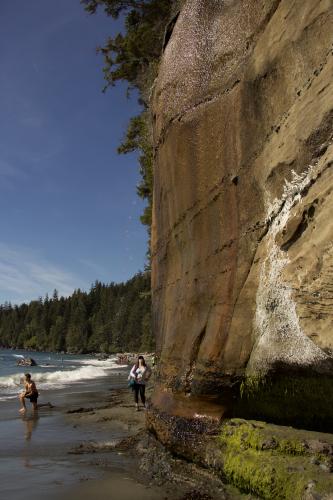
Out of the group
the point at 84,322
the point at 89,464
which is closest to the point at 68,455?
the point at 89,464

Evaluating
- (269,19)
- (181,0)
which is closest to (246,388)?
(269,19)

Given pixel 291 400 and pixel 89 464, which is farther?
pixel 89 464

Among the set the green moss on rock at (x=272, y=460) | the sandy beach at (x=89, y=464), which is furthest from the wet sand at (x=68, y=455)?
the green moss on rock at (x=272, y=460)

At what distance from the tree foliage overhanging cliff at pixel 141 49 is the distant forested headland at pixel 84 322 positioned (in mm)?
93098

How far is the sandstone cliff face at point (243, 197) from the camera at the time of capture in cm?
456

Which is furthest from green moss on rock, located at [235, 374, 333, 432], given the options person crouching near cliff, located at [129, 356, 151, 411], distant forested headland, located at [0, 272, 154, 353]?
distant forested headland, located at [0, 272, 154, 353]

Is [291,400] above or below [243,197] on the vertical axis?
below

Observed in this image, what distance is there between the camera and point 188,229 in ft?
24.1

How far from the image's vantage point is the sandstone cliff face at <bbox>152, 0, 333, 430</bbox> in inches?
179

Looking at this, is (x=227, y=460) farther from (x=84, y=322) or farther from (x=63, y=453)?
(x=84, y=322)

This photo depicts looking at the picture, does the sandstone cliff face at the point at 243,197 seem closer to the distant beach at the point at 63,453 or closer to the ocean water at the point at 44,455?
the distant beach at the point at 63,453

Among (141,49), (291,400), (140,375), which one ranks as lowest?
(291,400)

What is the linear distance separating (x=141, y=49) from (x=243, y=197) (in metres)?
9.27

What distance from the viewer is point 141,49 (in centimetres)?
1361
